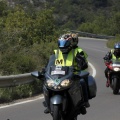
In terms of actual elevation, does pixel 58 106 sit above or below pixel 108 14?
above

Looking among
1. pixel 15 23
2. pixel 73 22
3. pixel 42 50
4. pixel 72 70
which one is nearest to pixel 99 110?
pixel 72 70

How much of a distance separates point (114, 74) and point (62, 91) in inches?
273

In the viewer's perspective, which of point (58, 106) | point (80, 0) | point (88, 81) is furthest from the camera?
point (80, 0)

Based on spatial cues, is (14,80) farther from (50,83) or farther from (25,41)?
(25,41)

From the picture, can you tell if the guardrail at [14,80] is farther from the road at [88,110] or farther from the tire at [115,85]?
the tire at [115,85]

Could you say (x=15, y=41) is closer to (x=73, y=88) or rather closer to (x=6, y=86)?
(x=6, y=86)

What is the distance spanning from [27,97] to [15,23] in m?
12.3

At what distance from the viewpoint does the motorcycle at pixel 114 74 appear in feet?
47.9

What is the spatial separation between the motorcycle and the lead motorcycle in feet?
20.4

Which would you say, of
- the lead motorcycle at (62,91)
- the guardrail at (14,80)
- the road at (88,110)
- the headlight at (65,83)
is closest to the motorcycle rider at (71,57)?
the lead motorcycle at (62,91)

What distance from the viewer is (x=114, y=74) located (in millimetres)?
14789

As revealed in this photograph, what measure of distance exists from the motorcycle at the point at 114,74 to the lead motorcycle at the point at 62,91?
621 cm

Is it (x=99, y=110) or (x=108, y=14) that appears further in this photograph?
(x=108, y=14)

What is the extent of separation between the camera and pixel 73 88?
8.19m
